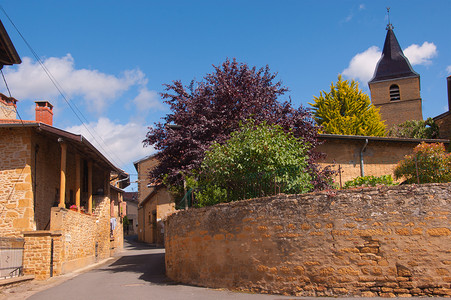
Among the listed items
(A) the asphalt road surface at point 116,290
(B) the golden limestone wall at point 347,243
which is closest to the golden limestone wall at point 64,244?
(A) the asphalt road surface at point 116,290

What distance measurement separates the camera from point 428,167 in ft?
33.0

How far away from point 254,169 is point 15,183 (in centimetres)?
1016

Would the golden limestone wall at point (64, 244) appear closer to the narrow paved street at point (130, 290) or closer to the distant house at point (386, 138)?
the narrow paved street at point (130, 290)

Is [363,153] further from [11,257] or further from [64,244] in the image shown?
[11,257]

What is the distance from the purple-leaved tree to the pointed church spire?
39.8 metres

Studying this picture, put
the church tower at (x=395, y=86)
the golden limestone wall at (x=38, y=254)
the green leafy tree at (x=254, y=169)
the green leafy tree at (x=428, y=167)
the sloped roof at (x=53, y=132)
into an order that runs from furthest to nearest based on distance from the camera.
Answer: the church tower at (x=395, y=86), the sloped roof at (x=53, y=132), the golden limestone wall at (x=38, y=254), the green leafy tree at (x=254, y=169), the green leafy tree at (x=428, y=167)

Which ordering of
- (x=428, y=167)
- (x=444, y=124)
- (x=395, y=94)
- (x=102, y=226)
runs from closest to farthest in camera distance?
(x=428, y=167)
(x=102, y=226)
(x=444, y=124)
(x=395, y=94)

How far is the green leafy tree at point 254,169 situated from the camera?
10.5 metres

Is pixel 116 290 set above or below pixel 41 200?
below

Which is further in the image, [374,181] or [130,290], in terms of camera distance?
[374,181]

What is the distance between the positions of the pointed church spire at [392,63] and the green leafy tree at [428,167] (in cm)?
4415

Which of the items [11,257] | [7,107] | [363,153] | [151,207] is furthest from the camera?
[151,207]

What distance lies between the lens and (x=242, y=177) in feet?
35.5

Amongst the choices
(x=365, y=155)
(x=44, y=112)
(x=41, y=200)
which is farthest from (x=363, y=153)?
(x=44, y=112)
